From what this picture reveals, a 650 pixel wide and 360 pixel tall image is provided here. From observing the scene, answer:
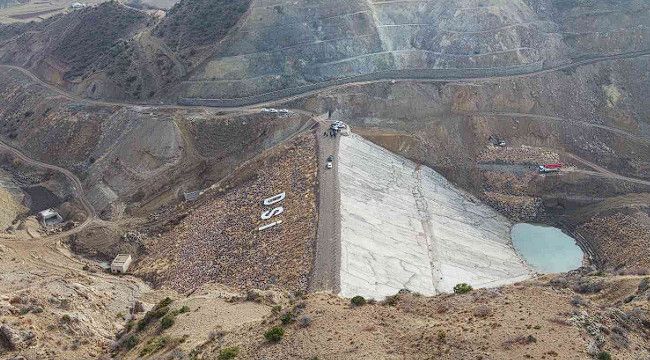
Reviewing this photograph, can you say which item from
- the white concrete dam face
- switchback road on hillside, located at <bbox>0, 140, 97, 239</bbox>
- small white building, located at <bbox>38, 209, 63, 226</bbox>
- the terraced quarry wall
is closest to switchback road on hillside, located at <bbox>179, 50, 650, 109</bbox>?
the terraced quarry wall

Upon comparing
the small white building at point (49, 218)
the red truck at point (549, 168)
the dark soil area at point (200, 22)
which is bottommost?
the red truck at point (549, 168)

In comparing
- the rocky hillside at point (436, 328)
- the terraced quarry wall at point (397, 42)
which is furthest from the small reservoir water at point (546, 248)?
the terraced quarry wall at point (397, 42)

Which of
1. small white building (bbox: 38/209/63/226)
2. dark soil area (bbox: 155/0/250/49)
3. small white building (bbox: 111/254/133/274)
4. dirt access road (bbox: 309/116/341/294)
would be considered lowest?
small white building (bbox: 111/254/133/274)

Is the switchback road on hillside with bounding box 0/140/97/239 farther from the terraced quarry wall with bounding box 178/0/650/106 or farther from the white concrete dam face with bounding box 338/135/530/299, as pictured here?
the white concrete dam face with bounding box 338/135/530/299

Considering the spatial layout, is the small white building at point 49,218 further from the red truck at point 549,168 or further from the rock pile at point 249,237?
the red truck at point 549,168

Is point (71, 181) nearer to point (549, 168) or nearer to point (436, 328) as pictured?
point (436, 328)

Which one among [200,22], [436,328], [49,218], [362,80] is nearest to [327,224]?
[436,328]
